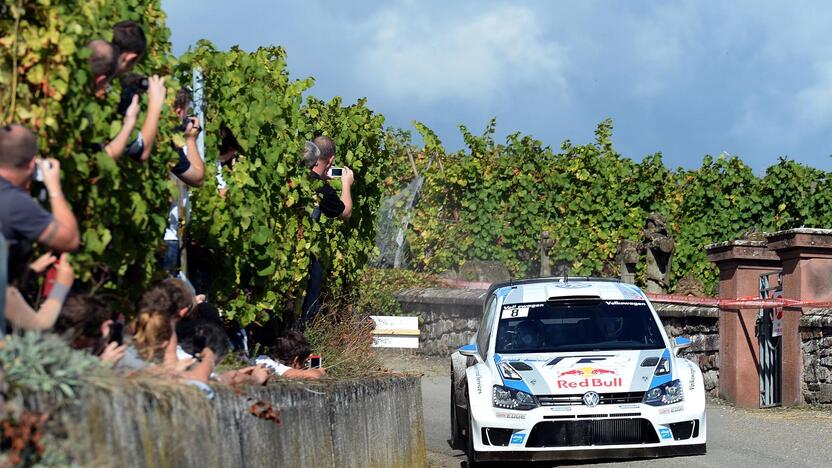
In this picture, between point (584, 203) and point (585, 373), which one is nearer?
point (585, 373)

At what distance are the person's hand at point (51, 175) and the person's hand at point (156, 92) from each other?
1342 mm

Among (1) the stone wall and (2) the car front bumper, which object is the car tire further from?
(1) the stone wall

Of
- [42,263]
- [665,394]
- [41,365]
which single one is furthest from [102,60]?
[665,394]

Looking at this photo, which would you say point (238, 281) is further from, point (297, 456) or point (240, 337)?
point (297, 456)

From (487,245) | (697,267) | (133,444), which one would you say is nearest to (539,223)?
(487,245)

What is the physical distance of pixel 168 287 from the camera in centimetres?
761

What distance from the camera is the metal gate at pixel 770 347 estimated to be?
1830 centimetres

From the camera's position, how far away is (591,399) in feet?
36.7

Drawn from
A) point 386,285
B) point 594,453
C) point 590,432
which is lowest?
point 594,453

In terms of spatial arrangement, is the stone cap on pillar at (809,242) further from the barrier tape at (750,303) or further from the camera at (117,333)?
the camera at (117,333)

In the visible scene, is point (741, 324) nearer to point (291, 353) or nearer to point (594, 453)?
point (594, 453)

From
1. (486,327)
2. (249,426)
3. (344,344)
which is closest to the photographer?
(249,426)

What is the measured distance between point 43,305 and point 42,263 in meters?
0.33

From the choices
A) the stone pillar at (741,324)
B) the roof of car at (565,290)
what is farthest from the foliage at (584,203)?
the roof of car at (565,290)
